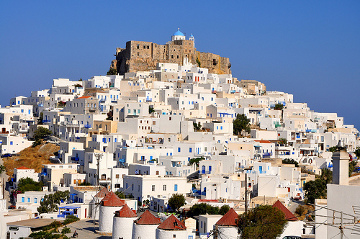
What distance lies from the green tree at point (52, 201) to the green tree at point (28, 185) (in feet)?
13.8

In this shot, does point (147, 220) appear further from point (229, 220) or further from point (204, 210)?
point (204, 210)

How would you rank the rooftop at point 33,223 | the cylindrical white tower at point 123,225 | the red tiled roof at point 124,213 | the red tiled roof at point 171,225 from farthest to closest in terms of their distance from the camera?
the rooftop at point 33,223
the red tiled roof at point 124,213
the cylindrical white tower at point 123,225
the red tiled roof at point 171,225

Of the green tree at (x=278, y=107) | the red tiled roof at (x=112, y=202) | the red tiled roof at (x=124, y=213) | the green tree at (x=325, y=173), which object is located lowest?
the red tiled roof at (x=124, y=213)

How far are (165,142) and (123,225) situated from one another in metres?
19.0

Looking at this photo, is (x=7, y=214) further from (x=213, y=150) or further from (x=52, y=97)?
(x=52, y=97)

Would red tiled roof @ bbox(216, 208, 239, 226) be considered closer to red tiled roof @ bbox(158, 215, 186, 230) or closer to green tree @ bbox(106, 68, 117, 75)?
red tiled roof @ bbox(158, 215, 186, 230)

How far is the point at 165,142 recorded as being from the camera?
48531 millimetres

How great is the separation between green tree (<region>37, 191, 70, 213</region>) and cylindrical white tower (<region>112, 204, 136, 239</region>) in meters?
9.09

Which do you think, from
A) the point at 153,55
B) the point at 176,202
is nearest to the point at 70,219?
the point at 176,202

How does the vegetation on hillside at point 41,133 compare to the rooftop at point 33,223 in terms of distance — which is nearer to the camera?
the rooftop at point 33,223

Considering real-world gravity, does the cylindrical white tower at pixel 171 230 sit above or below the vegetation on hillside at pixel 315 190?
below

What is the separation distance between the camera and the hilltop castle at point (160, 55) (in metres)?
71.7

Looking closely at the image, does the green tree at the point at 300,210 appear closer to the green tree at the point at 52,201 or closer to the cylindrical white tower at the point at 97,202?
the cylindrical white tower at the point at 97,202

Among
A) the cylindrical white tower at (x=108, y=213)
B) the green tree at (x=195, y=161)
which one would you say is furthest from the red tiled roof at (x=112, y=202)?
the green tree at (x=195, y=161)
